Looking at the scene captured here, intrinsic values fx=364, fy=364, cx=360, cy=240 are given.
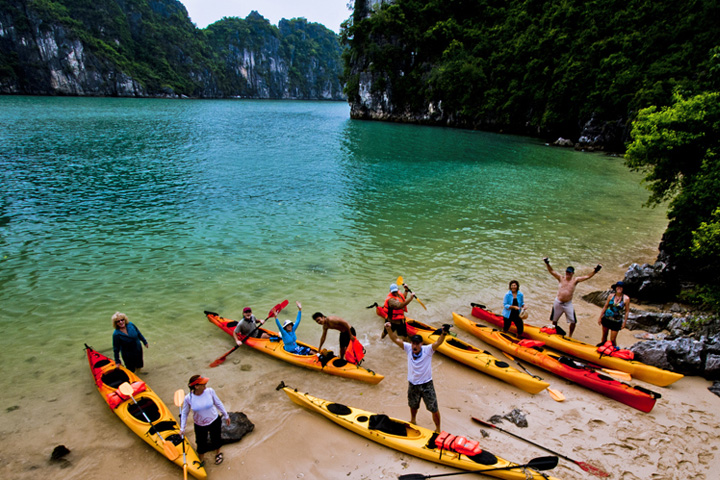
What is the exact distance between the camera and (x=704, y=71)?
105ft

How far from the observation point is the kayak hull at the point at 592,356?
724 centimetres

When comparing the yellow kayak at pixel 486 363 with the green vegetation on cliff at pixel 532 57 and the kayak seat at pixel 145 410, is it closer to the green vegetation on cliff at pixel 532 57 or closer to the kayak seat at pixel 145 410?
the kayak seat at pixel 145 410

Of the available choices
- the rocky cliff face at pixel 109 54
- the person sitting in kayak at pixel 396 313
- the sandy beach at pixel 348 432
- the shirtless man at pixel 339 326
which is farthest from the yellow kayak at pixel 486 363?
the rocky cliff face at pixel 109 54

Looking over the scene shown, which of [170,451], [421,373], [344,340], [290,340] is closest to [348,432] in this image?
[421,373]

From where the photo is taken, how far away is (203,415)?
17.9 feet

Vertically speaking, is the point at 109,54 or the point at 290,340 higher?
the point at 109,54

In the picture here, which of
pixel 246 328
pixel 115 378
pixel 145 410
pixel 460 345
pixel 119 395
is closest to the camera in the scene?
pixel 145 410

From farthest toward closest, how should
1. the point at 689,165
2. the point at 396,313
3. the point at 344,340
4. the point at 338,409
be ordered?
the point at 689,165 < the point at 396,313 < the point at 344,340 < the point at 338,409

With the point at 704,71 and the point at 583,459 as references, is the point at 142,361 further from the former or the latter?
the point at 704,71

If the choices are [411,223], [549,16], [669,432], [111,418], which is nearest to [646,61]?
[549,16]

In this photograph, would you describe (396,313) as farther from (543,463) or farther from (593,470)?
(593,470)

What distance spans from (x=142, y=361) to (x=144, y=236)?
28.7ft

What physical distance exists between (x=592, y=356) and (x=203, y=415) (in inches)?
316

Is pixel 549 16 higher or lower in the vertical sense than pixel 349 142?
higher
